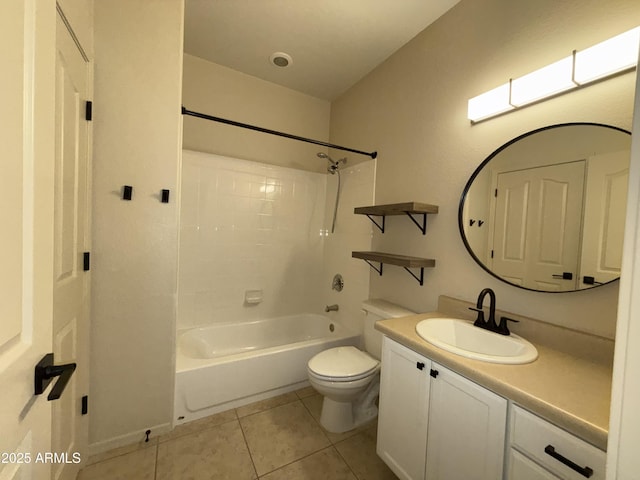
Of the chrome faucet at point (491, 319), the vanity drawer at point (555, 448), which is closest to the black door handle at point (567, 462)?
the vanity drawer at point (555, 448)

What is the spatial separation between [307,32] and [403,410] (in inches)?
96.5

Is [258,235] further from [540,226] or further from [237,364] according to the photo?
[540,226]

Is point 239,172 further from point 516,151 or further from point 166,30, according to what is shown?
point 516,151

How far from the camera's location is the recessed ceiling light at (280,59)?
6.98 feet

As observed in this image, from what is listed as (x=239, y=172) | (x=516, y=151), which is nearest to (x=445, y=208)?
(x=516, y=151)

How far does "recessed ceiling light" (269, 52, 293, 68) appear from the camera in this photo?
6.98ft

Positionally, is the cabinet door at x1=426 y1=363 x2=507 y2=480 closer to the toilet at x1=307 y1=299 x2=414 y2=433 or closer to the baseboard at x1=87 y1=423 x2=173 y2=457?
the toilet at x1=307 y1=299 x2=414 y2=433

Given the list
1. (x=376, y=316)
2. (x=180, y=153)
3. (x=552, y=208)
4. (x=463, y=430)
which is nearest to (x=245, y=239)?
(x=180, y=153)

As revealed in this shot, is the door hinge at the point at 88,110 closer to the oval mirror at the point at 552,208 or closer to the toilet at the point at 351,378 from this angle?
the toilet at the point at 351,378

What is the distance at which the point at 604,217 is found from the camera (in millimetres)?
997

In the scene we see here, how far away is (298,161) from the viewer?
276cm

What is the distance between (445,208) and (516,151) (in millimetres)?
453

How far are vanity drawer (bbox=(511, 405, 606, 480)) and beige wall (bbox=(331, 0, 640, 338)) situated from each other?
0.55 metres

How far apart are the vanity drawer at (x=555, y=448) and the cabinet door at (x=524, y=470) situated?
17 mm
